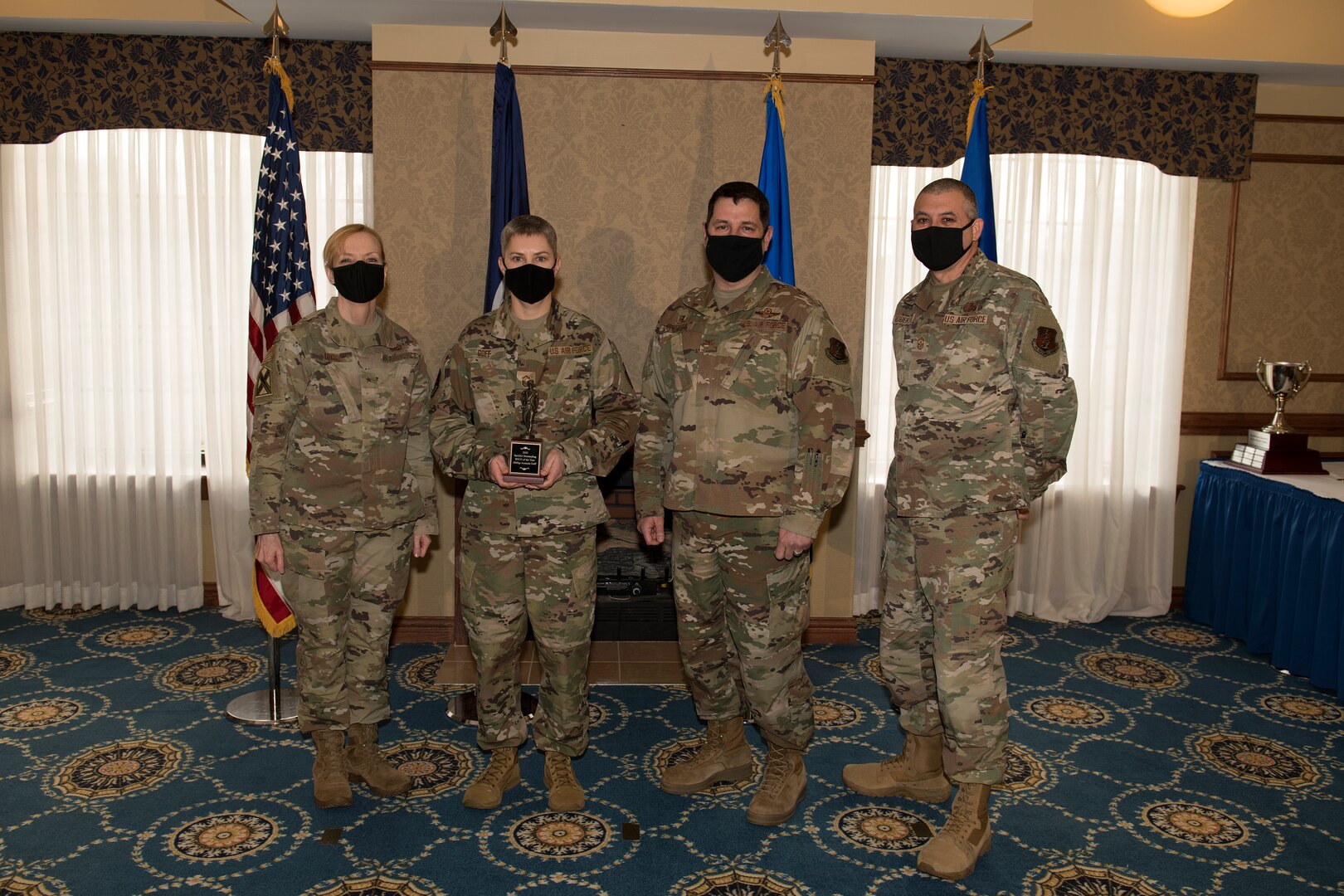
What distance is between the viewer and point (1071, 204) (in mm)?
4664

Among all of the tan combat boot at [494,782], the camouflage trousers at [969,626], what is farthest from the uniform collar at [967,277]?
A: the tan combat boot at [494,782]

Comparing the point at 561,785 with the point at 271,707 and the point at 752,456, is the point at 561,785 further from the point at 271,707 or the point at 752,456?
the point at 271,707

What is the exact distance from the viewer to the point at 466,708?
350 centimetres

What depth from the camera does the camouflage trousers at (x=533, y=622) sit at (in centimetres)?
272

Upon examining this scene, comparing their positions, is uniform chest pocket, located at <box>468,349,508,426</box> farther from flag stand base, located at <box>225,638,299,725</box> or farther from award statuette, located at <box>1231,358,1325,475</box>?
award statuette, located at <box>1231,358,1325,475</box>

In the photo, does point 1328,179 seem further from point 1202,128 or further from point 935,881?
point 935,881

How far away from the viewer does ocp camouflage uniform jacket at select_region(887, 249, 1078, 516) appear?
2.52 m

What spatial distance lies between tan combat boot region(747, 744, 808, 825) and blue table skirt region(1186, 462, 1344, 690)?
2374 millimetres

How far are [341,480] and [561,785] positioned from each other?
3.64ft

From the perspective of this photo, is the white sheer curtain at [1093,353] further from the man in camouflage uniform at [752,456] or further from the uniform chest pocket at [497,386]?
the uniform chest pocket at [497,386]

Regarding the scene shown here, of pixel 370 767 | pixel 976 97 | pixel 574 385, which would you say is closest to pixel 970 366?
pixel 574 385

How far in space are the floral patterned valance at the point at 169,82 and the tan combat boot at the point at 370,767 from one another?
2.68 meters

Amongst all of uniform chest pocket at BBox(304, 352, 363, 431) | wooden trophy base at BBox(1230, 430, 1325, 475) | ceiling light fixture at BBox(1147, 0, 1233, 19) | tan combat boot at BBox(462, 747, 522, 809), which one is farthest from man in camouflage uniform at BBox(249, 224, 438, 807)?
wooden trophy base at BBox(1230, 430, 1325, 475)

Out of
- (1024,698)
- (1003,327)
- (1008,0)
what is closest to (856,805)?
(1024,698)
